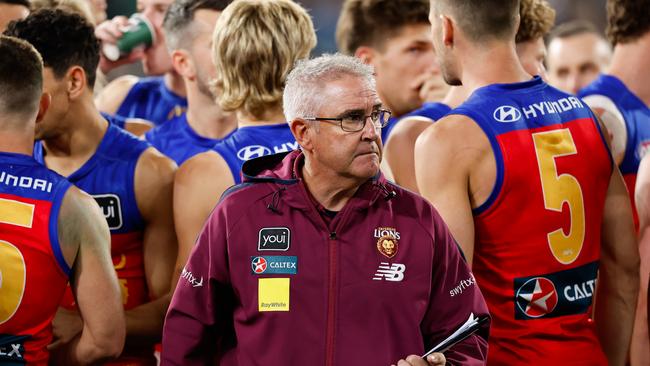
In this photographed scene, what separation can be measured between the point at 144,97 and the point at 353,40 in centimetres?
154

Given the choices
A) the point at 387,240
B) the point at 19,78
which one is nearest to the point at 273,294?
the point at 387,240

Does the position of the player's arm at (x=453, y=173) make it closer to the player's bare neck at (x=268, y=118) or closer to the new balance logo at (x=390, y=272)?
the new balance logo at (x=390, y=272)

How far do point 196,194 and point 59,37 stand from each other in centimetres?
89

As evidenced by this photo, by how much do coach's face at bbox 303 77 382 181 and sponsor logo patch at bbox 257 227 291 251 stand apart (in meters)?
0.24

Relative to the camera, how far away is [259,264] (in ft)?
9.70

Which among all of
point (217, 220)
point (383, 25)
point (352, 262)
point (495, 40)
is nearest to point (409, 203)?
point (352, 262)

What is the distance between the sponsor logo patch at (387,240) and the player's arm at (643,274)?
1.38 meters

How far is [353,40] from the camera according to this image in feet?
18.2

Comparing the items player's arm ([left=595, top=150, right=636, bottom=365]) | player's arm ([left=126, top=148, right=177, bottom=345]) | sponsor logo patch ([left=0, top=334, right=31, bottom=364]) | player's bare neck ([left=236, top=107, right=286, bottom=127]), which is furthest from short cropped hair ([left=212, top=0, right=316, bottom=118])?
player's arm ([left=595, top=150, right=636, bottom=365])

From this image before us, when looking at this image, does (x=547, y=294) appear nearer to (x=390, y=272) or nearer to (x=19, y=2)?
(x=390, y=272)

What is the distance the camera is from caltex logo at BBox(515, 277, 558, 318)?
3.54m

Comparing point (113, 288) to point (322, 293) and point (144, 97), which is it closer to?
point (322, 293)

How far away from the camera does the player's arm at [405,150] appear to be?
4484 millimetres

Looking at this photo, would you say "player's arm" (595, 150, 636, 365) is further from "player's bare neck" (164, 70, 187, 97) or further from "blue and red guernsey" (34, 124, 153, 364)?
"player's bare neck" (164, 70, 187, 97)
